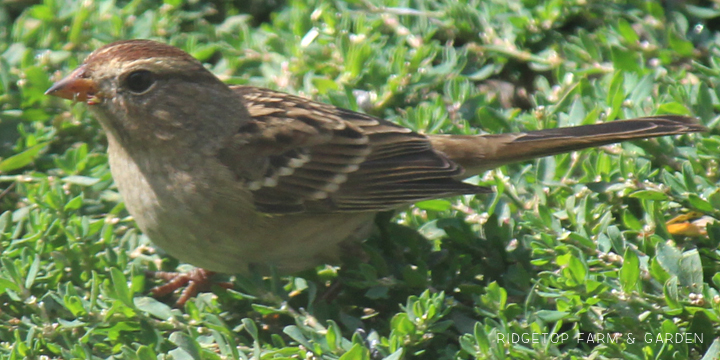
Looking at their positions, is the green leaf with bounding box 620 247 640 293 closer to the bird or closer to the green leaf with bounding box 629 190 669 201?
the green leaf with bounding box 629 190 669 201

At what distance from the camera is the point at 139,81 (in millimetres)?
3318

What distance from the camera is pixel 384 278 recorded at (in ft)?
10.8

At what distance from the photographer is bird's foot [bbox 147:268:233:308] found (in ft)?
12.0

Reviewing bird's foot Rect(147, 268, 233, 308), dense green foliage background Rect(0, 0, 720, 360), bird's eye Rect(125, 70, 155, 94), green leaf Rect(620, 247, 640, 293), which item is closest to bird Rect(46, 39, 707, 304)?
bird's eye Rect(125, 70, 155, 94)

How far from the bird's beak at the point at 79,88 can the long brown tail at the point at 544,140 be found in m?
1.48

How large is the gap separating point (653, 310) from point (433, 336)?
76cm

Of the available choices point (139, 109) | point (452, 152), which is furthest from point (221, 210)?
point (452, 152)

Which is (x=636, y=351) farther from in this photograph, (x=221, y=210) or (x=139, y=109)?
(x=139, y=109)

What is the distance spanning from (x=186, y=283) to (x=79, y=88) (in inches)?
39.5

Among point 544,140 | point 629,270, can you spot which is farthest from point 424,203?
point 629,270

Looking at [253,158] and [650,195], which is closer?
[650,195]

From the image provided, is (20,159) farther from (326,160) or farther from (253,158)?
(326,160)

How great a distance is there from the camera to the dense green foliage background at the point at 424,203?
291cm

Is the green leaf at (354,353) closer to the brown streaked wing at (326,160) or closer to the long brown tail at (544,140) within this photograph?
the brown streaked wing at (326,160)
